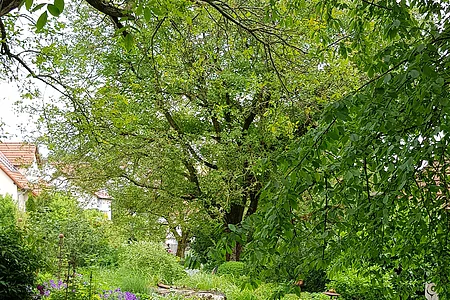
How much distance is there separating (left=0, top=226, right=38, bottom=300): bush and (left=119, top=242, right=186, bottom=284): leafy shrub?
13.3 ft

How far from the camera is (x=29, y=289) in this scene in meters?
3.86

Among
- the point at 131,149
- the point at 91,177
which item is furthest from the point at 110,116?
the point at 91,177

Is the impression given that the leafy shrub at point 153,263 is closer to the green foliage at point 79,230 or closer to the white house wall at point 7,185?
the green foliage at point 79,230

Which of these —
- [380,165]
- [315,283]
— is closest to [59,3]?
[380,165]

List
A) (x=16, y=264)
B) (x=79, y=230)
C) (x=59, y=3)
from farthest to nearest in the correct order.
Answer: (x=79, y=230), (x=16, y=264), (x=59, y=3)

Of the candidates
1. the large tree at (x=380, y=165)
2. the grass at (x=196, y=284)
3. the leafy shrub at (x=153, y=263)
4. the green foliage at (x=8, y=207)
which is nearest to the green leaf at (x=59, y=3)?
the large tree at (x=380, y=165)

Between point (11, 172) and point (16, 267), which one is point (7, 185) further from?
point (16, 267)

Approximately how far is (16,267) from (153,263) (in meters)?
4.66

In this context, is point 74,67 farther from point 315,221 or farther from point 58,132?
point 315,221

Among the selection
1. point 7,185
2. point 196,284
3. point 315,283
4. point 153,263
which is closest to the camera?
point 196,284

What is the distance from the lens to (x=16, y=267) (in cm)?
377

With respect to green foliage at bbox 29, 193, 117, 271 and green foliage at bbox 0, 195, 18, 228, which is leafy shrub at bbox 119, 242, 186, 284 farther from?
green foliage at bbox 0, 195, 18, 228

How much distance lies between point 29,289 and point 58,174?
196 inches

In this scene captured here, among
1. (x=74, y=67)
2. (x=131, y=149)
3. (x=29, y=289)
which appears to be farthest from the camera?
(x=74, y=67)
